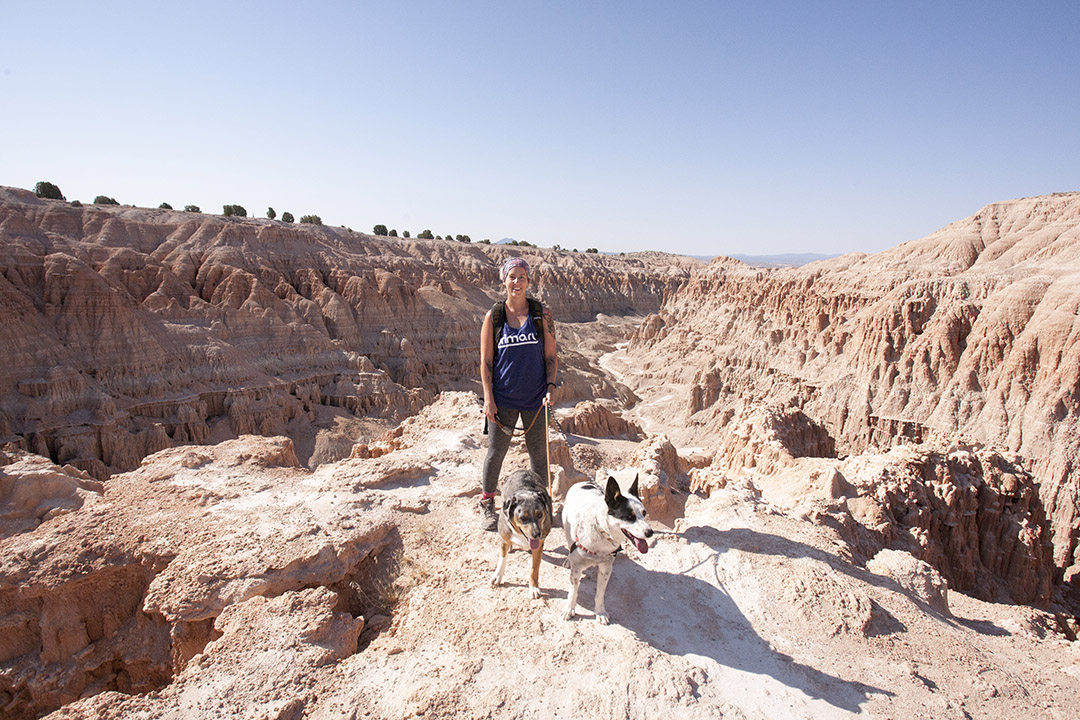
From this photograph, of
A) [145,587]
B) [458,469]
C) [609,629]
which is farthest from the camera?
[458,469]

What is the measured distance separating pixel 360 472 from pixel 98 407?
78.5 ft

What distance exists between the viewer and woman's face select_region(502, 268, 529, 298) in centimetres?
507

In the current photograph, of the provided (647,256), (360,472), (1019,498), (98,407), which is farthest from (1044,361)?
(647,256)

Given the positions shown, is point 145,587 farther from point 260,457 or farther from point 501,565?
point 501,565

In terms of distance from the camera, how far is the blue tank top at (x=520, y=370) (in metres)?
5.25

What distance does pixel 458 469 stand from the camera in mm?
8992

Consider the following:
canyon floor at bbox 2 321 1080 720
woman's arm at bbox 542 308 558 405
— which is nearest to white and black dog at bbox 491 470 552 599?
canyon floor at bbox 2 321 1080 720

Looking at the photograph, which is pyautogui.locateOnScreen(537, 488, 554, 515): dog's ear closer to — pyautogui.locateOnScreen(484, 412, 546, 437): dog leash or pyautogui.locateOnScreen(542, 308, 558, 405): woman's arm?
pyautogui.locateOnScreen(484, 412, 546, 437): dog leash

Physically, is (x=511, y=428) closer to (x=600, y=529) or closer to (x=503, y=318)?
(x=503, y=318)

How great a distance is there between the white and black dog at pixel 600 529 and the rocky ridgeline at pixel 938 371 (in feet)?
28.7

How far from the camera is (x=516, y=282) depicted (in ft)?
16.6

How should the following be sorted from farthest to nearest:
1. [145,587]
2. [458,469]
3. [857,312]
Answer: [857,312]
[458,469]
[145,587]

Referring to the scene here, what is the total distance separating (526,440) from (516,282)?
66.1 inches

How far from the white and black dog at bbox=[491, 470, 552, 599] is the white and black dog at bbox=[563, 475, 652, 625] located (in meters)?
0.27
